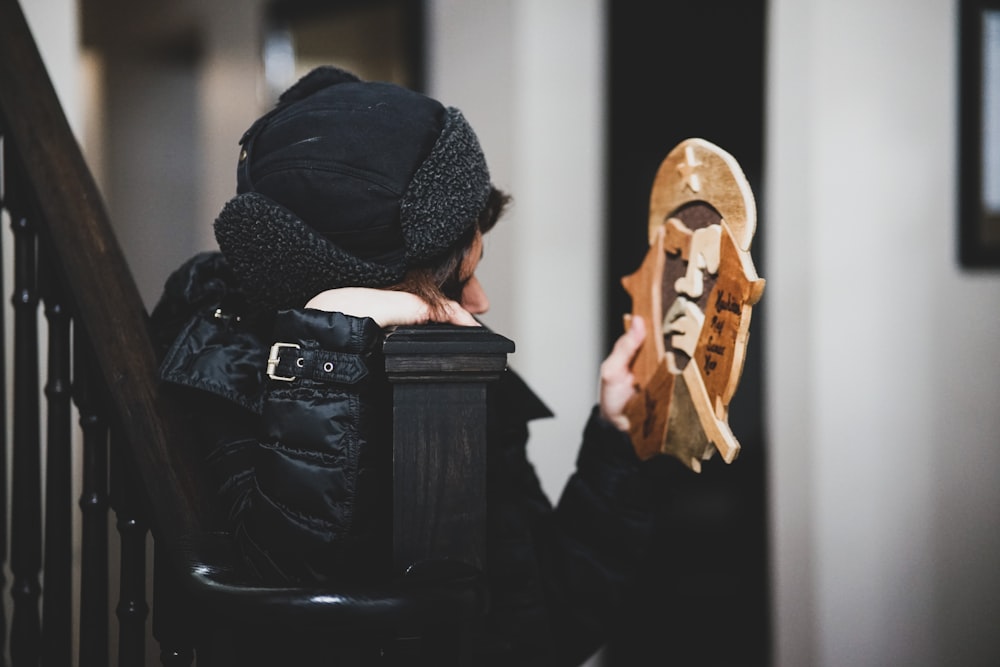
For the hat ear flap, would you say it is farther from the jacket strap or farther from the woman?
the jacket strap

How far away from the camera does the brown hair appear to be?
0.97 metres

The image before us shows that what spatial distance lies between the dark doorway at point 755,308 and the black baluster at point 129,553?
4.58 ft

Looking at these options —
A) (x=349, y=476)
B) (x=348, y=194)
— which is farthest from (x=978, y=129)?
(x=349, y=476)

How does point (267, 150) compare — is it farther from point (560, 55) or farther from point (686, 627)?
point (686, 627)

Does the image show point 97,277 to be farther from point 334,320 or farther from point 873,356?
point 873,356

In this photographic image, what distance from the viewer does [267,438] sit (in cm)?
89

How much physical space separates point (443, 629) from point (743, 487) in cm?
153

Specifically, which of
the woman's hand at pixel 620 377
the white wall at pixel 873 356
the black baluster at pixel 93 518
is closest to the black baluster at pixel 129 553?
the black baluster at pixel 93 518

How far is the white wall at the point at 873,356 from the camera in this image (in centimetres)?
206

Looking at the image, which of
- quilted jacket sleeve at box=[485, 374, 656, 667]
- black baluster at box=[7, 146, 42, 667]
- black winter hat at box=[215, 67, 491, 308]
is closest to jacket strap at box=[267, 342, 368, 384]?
black winter hat at box=[215, 67, 491, 308]

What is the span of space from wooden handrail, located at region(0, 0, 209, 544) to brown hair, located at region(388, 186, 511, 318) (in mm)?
330

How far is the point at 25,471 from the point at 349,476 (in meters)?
0.61

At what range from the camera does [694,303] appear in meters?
1.03

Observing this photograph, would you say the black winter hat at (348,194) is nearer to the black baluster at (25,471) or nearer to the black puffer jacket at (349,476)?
the black puffer jacket at (349,476)
